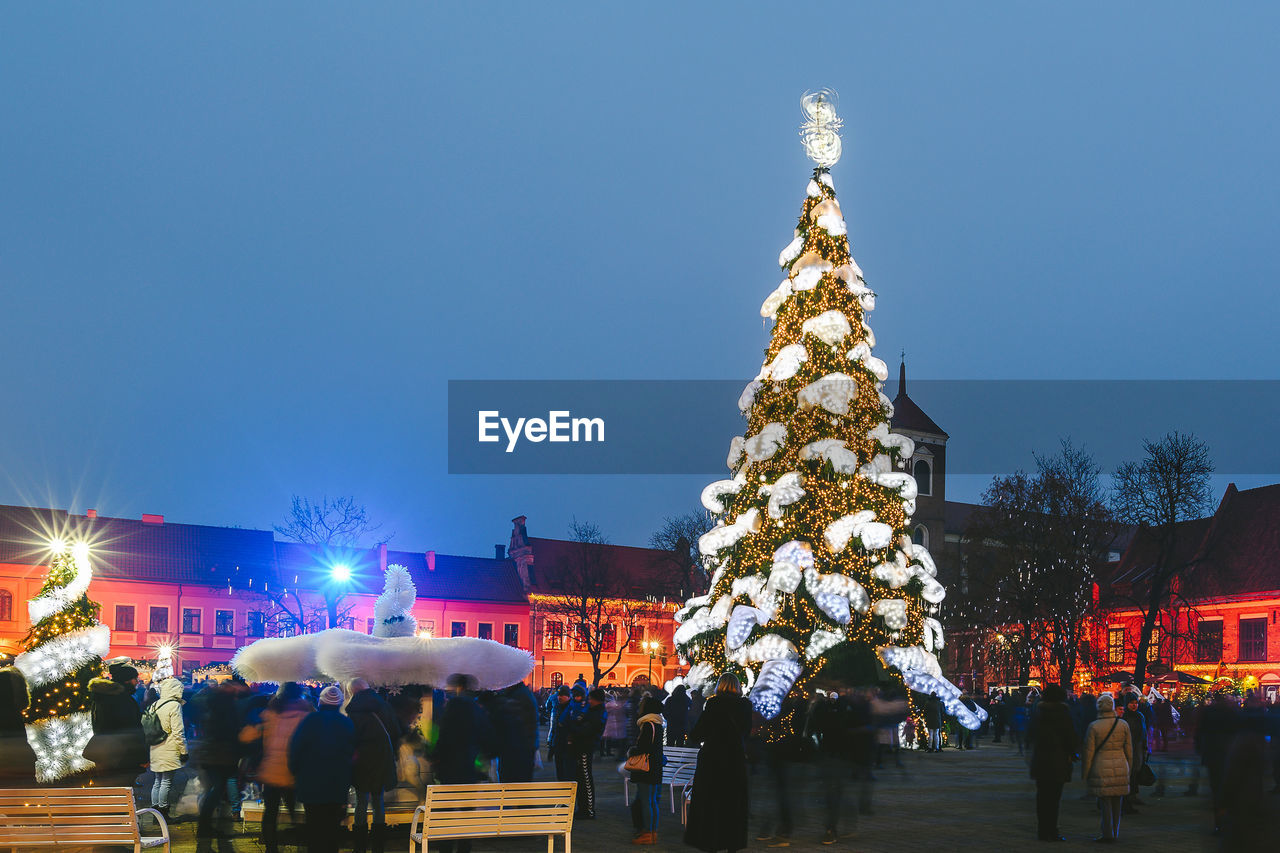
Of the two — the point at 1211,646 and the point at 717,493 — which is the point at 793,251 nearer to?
the point at 717,493

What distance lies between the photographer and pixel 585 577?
80.3 m

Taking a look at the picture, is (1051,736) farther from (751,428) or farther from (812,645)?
(751,428)

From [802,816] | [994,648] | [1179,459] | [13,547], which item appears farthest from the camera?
[13,547]

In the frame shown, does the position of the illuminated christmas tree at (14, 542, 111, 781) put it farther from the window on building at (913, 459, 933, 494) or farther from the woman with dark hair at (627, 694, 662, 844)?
the window on building at (913, 459, 933, 494)

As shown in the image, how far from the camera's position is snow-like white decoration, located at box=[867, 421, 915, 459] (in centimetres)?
2478

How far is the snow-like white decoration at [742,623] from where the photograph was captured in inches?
901

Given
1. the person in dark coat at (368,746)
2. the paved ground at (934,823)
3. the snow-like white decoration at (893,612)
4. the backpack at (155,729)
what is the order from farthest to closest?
the snow-like white decoration at (893,612) < the backpack at (155,729) < the paved ground at (934,823) < the person in dark coat at (368,746)

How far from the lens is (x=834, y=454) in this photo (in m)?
23.6

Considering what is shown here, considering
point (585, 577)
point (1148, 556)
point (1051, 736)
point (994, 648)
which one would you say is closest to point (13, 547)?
point (585, 577)

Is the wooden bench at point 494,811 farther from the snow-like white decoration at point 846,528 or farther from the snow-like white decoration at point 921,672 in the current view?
the snow-like white decoration at point 921,672

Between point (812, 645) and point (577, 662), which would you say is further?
point (577, 662)

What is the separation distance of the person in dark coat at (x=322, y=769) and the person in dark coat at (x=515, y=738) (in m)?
3.88

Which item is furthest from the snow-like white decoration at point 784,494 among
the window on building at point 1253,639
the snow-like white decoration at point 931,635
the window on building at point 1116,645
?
the window on building at point 1253,639

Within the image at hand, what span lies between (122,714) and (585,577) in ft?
226
